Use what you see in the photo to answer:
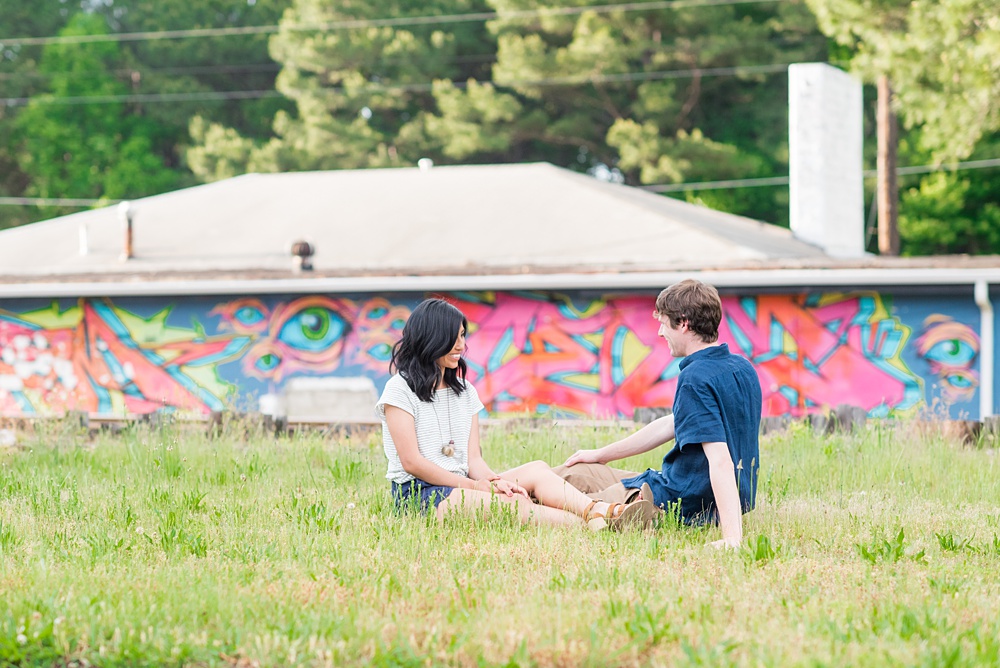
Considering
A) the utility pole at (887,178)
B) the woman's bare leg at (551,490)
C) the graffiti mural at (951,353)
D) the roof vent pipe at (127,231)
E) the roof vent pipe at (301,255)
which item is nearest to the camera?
the woman's bare leg at (551,490)

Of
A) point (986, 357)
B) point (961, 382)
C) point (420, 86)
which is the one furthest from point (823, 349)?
point (420, 86)

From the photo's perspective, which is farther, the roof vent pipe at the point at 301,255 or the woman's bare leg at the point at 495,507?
the roof vent pipe at the point at 301,255

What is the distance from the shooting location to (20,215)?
1577 inches

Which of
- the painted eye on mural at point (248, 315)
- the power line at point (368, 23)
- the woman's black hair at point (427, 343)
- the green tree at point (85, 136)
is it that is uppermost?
the power line at point (368, 23)

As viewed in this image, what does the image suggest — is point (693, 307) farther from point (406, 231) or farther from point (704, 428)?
point (406, 231)

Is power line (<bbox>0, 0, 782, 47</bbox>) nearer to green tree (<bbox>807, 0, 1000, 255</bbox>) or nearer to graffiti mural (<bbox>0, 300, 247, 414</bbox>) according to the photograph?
green tree (<bbox>807, 0, 1000, 255</bbox>)

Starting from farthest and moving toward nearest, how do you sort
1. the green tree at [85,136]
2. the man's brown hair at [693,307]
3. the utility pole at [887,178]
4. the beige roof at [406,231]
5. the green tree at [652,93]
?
1. the green tree at [85,136]
2. the green tree at [652,93]
3. the utility pole at [887,178]
4. the beige roof at [406,231]
5. the man's brown hair at [693,307]

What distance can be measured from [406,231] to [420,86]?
66.3ft

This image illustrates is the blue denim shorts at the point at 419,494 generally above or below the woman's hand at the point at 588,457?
below

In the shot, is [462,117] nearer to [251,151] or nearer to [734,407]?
[251,151]

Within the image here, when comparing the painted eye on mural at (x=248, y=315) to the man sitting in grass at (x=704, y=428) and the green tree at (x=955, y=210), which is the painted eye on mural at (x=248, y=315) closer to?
the man sitting in grass at (x=704, y=428)

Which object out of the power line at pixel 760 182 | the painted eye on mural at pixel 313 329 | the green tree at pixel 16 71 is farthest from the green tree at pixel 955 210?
the green tree at pixel 16 71

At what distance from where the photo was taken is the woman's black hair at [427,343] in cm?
561

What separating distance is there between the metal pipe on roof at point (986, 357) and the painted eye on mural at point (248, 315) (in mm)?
9483
